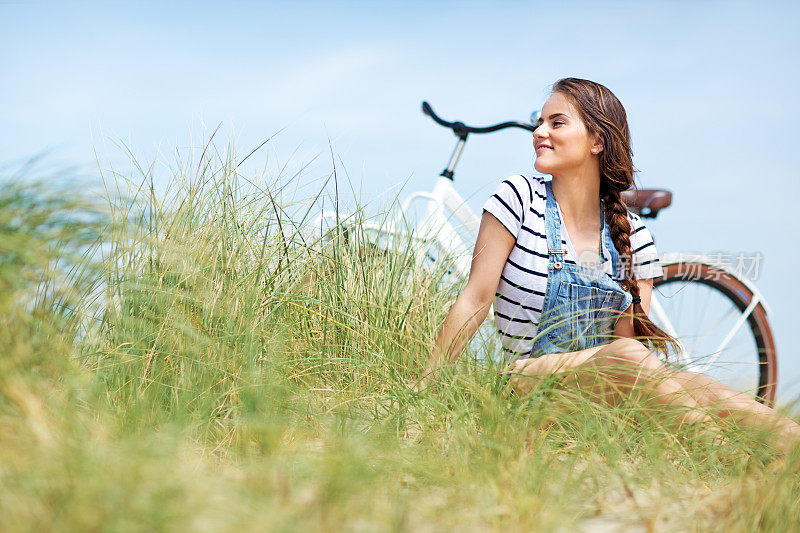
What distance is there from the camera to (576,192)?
9.24 feet

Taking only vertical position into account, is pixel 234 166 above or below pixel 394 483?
above

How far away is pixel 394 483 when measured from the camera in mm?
1462

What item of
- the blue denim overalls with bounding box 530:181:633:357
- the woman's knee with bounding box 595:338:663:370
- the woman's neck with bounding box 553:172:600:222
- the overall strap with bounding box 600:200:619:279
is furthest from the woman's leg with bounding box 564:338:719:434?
the woman's neck with bounding box 553:172:600:222

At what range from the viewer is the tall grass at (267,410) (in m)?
1.22

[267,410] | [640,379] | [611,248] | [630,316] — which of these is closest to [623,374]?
[640,379]

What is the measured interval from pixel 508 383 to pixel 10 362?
1.37 metres

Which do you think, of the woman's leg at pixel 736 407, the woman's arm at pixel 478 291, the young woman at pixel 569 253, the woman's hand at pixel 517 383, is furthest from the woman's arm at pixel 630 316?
the woman's hand at pixel 517 383

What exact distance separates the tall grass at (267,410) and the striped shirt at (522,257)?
242 millimetres

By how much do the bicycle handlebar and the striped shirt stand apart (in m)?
1.31

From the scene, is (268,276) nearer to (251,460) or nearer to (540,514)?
(251,460)

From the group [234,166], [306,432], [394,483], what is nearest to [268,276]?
[234,166]

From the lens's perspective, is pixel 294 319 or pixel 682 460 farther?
pixel 294 319

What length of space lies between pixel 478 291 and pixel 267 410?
1.06 metres

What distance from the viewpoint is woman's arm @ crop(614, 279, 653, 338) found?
286cm
